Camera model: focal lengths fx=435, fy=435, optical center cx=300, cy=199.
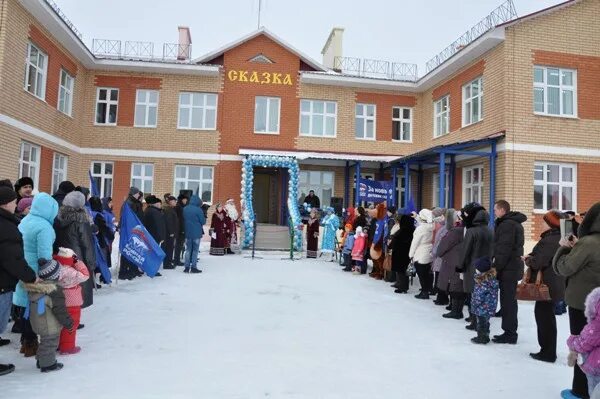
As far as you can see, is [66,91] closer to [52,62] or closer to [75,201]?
[52,62]

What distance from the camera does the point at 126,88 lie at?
16.2m

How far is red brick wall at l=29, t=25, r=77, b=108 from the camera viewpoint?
40.0ft

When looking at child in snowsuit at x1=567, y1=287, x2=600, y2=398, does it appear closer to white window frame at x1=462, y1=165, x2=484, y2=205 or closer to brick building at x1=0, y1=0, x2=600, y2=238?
brick building at x1=0, y1=0, x2=600, y2=238

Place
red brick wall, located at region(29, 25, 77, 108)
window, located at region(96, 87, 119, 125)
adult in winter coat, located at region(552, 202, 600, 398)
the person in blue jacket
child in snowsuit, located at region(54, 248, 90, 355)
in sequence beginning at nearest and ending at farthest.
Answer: adult in winter coat, located at region(552, 202, 600, 398), child in snowsuit, located at region(54, 248, 90, 355), the person in blue jacket, red brick wall, located at region(29, 25, 77, 108), window, located at region(96, 87, 119, 125)

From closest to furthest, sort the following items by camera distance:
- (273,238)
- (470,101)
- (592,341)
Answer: (592,341) → (470,101) → (273,238)

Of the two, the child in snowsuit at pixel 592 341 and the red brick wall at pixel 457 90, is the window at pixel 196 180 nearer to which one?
the red brick wall at pixel 457 90

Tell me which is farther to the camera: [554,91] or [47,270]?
[554,91]

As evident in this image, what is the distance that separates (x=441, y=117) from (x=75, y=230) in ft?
46.8

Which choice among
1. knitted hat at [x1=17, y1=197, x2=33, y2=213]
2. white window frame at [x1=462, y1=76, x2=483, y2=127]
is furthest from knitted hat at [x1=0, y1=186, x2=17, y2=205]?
white window frame at [x1=462, y1=76, x2=483, y2=127]

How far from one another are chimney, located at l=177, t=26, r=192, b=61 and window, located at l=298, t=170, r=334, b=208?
262 inches

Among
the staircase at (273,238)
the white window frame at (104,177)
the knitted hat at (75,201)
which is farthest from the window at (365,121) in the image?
the knitted hat at (75,201)

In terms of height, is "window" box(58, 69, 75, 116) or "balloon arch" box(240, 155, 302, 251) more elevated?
"window" box(58, 69, 75, 116)

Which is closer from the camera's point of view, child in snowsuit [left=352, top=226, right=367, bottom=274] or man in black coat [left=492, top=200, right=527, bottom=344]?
man in black coat [left=492, top=200, right=527, bottom=344]

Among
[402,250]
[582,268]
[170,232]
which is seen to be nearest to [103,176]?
[170,232]
